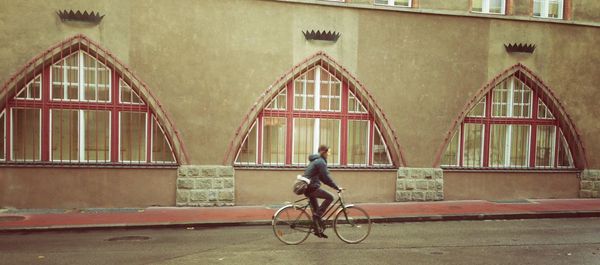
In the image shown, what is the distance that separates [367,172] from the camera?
562 inches

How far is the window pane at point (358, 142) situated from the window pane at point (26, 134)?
769 centimetres

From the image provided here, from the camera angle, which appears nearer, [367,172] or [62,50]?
[62,50]

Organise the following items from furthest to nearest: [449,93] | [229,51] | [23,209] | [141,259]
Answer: [449,93] → [229,51] → [23,209] → [141,259]

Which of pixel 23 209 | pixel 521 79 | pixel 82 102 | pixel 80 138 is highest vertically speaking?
pixel 521 79

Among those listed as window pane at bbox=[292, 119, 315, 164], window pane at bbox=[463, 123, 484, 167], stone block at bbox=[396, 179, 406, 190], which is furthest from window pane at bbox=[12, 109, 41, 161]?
window pane at bbox=[463, 123, 484, 167]

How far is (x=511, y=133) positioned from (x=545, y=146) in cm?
120

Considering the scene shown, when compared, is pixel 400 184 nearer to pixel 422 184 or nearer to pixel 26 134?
pixel 422 184

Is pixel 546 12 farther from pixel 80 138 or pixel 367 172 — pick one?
pixel 80 138

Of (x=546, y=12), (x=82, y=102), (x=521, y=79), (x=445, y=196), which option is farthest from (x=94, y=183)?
(x=546, y=12)

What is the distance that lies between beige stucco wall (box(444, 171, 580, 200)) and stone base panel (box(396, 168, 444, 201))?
26 cm

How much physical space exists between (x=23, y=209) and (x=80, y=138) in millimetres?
2048

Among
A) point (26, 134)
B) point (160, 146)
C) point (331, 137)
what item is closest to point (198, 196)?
point (160, 146)

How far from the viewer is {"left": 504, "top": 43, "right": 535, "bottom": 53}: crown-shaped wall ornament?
14992 mm

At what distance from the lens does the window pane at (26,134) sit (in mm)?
12695
